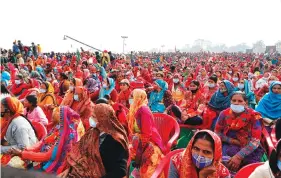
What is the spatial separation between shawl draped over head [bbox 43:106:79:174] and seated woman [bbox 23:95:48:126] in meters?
0.91

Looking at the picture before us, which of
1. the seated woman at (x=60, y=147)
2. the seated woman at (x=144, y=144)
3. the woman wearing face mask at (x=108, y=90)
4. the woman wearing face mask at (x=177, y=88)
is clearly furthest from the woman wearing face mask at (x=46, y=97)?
the woman wearing face mask at (x=177, y=88)

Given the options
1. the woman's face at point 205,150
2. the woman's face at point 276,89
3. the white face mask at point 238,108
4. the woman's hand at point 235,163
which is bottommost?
the woman's hand at point 235,163

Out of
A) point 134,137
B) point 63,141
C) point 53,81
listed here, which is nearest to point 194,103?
point 134,137

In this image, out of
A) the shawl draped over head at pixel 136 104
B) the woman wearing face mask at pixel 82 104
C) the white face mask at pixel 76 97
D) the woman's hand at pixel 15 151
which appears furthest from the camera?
the white face mask at pixel 76 97

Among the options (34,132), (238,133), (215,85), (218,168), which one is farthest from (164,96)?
(218,168)

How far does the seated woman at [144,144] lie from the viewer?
315cm

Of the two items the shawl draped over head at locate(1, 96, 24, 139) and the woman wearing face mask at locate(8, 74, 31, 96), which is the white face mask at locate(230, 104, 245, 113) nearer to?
the shawl draped over head at locate(1, 96, 24, 139)

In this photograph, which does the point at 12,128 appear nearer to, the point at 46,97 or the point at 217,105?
the point at 46,97

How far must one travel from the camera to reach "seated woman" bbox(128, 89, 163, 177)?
315cm

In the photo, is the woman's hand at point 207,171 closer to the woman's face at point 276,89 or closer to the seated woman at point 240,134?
the seated woman at point 240,134

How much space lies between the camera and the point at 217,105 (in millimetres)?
4289

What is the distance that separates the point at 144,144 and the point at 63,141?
0.78 m

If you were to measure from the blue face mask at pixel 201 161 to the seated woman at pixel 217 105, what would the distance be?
1.88m

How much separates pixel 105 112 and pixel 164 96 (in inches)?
115
